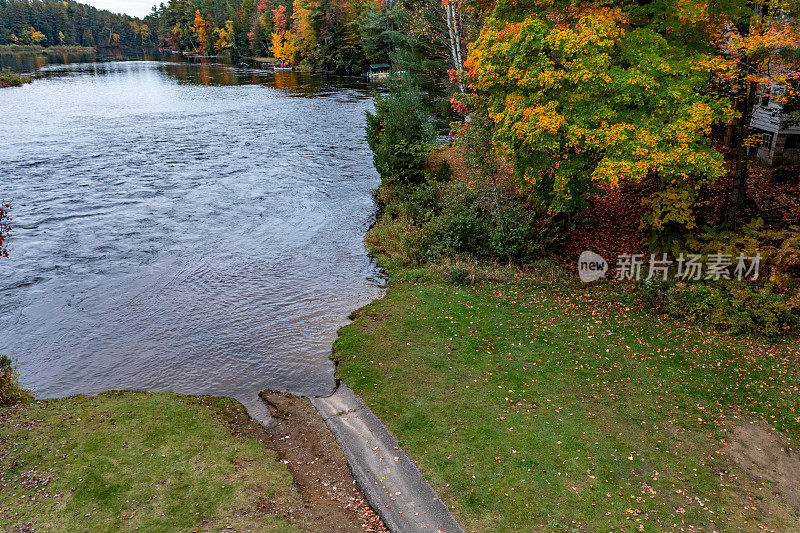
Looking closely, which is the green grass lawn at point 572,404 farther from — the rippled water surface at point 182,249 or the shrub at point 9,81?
the shrub at point 9,81

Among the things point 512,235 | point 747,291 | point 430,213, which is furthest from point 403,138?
point 747,291

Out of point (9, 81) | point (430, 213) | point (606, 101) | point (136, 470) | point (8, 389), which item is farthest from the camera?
point (9, 81)

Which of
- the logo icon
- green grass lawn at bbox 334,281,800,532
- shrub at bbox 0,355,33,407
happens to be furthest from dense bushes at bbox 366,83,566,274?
shrub at bbox 0,355,33,407

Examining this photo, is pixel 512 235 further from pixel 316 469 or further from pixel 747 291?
pixel 316 469

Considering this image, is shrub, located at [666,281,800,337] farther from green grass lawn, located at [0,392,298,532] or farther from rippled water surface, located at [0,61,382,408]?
green grass lawn, located at [0,392,298,532]

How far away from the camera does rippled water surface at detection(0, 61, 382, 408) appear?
15.6 meters

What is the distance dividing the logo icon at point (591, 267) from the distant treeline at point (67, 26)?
577 feet

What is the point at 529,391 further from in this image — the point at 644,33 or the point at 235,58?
the point at 235,58

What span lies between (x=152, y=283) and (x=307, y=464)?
12858 mm

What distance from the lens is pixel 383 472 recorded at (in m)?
10.5

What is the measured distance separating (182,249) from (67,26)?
177112mm

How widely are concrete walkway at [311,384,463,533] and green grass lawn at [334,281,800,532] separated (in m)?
0.33

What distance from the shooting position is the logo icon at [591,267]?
18375 millimetres

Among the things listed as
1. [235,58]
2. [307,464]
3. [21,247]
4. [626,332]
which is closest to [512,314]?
[626,332]
